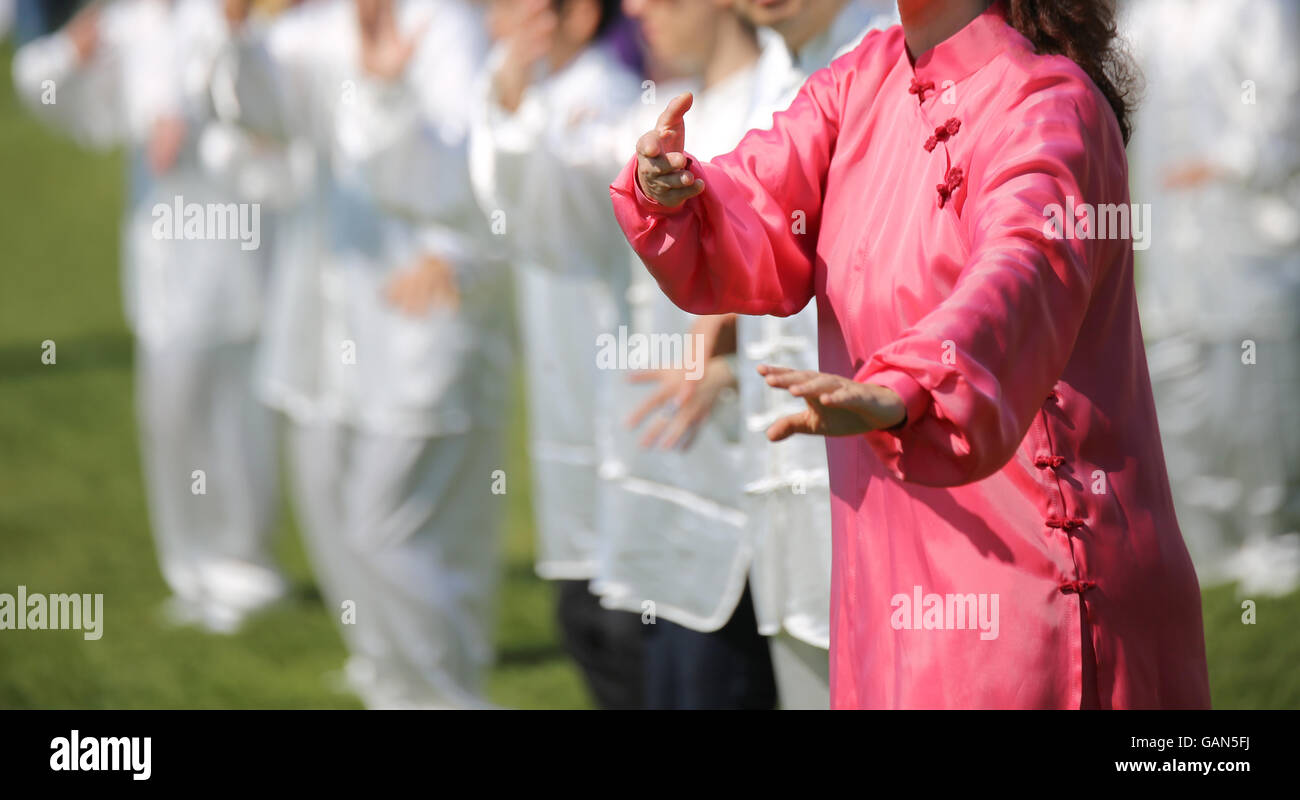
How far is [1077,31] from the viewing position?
84.9 inches

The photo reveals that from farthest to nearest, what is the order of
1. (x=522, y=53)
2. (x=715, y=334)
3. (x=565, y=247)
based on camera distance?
(x=522, y=53) → (x=565, y=247) → (x=715, y=334)

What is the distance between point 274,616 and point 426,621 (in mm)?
1662

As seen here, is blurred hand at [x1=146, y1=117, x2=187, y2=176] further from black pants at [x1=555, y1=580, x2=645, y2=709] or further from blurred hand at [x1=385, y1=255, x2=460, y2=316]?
black pants at [x1=555, y1=580, x2=645, y2=709]

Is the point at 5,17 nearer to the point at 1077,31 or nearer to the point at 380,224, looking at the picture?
the point at 380,224

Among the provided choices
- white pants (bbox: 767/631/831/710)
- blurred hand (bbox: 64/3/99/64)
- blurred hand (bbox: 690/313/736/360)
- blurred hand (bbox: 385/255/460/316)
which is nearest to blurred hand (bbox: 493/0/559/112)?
blurred hand (bbox: 385/255/460/316)

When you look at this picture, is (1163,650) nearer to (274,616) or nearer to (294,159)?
(294,159)

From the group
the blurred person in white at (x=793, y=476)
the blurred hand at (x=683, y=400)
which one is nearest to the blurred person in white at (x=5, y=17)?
the blurred hand at (x=683, y=400)

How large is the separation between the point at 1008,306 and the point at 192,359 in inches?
196

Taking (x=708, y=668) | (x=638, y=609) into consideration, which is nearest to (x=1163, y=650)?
(x=708, y=668)

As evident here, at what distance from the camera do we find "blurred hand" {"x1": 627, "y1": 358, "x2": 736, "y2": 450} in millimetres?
3379

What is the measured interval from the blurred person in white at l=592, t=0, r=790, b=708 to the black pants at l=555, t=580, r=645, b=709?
0.45 metres

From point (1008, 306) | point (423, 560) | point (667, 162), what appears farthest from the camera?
point (423, 560)

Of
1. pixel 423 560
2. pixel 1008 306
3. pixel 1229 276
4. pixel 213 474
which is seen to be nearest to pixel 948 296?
pixel 1008 306

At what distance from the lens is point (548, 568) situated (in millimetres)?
4441
